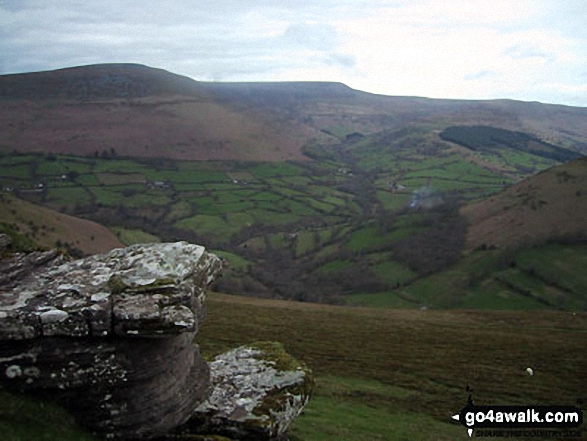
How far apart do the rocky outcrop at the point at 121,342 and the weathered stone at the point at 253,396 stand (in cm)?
4

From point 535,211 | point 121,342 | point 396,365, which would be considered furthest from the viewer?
point 535,211

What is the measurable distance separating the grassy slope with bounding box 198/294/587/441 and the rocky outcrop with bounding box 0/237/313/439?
4.94 metres

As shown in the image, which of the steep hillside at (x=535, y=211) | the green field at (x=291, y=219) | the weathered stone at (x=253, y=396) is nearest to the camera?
the weathered stone at (x=253, y=396)

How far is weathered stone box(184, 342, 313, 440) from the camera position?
555 inches

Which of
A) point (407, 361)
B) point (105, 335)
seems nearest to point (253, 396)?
point (105, 335)

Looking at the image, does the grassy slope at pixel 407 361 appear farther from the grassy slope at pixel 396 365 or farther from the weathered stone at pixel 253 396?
the weathered stone at pixel 253 396

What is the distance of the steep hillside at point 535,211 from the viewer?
104062 millimetres

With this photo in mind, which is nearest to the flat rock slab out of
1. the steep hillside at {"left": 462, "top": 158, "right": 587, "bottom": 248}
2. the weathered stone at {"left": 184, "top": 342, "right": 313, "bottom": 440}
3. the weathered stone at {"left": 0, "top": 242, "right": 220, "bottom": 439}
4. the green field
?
the weathered stone at {"left": 0, "top": 242, "right": 220, "bottom": 439}

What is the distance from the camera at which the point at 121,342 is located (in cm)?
1161

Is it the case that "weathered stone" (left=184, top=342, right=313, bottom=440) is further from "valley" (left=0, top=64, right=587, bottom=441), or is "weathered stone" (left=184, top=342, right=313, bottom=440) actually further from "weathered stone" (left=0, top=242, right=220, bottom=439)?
"valley" (left=0, top=64, right=587, bottom=441)

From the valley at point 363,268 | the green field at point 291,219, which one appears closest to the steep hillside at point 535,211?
the valley at point 363,268

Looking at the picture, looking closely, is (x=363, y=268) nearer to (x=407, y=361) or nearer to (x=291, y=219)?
(x=291, y=219)

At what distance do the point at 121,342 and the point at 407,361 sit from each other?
82.1 feet

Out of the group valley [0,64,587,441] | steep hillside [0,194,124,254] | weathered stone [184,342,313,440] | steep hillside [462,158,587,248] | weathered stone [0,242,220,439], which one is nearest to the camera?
weathered stone [0,242,220,439]
